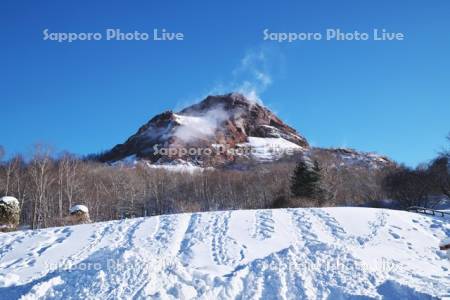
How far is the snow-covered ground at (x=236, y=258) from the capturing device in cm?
1179

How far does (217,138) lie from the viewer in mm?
142875

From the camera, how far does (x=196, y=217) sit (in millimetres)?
21562

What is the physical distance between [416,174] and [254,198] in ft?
75.3

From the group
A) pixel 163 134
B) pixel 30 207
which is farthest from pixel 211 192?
pixel 163 134

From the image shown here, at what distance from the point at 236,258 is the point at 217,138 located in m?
128

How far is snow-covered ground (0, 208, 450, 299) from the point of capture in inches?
464

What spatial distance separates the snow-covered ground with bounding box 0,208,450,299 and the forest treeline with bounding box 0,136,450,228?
16704 mm

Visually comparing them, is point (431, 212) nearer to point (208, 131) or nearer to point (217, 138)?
point (217, 138)

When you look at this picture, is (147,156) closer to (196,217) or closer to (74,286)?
(196,217)

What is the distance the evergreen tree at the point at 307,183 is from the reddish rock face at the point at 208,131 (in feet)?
248

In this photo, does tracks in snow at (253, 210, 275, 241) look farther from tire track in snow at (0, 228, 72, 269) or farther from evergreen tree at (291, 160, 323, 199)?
evergreen tree at (291, 160, 323, 199)

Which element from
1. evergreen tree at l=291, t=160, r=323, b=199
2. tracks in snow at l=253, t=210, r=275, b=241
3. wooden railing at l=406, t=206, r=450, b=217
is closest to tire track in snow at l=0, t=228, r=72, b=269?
tracks in snow at l=253, t=210, r=275, b=241

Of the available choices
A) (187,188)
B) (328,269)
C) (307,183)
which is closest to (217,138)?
(187,188)

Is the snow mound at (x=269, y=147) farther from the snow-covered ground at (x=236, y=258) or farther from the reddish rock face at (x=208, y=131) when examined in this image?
the snow-covered ground at (x=236, y=258)
